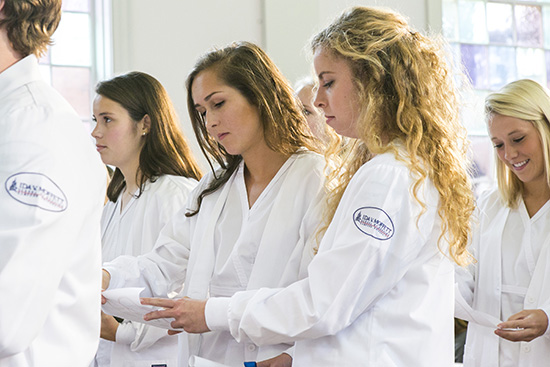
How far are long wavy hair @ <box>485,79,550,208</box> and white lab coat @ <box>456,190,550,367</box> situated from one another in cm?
8

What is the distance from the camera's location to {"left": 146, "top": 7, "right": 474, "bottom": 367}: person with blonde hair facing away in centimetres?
179

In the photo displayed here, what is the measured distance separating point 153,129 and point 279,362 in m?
1.33

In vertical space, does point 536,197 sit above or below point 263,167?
below

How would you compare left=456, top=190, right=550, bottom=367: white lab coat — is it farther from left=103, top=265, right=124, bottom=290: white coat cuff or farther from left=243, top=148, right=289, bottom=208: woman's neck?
left=103, top=265, right=124, bottom=290: white coat cuff

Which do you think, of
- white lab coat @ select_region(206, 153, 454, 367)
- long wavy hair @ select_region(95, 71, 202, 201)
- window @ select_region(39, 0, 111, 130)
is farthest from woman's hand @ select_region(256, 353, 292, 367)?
window @ select_region(39, 0, 111, 130)

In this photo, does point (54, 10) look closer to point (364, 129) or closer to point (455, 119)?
point (364, 129)

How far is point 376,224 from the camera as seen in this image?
70.1 inches

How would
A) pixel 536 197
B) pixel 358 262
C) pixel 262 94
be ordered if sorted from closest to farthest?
pixel 358 262 → pixel 262 94 → pixel 536 197

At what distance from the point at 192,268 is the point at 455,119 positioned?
922 millimetres

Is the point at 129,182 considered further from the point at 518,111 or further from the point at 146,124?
the point at 518,111

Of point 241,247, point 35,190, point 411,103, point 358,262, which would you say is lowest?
point 241,247

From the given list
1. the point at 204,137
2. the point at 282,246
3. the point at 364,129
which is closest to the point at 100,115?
the point at 204,137

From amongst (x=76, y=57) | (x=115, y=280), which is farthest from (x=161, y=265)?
(x=76, y=57)

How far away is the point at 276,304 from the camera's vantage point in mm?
1875
